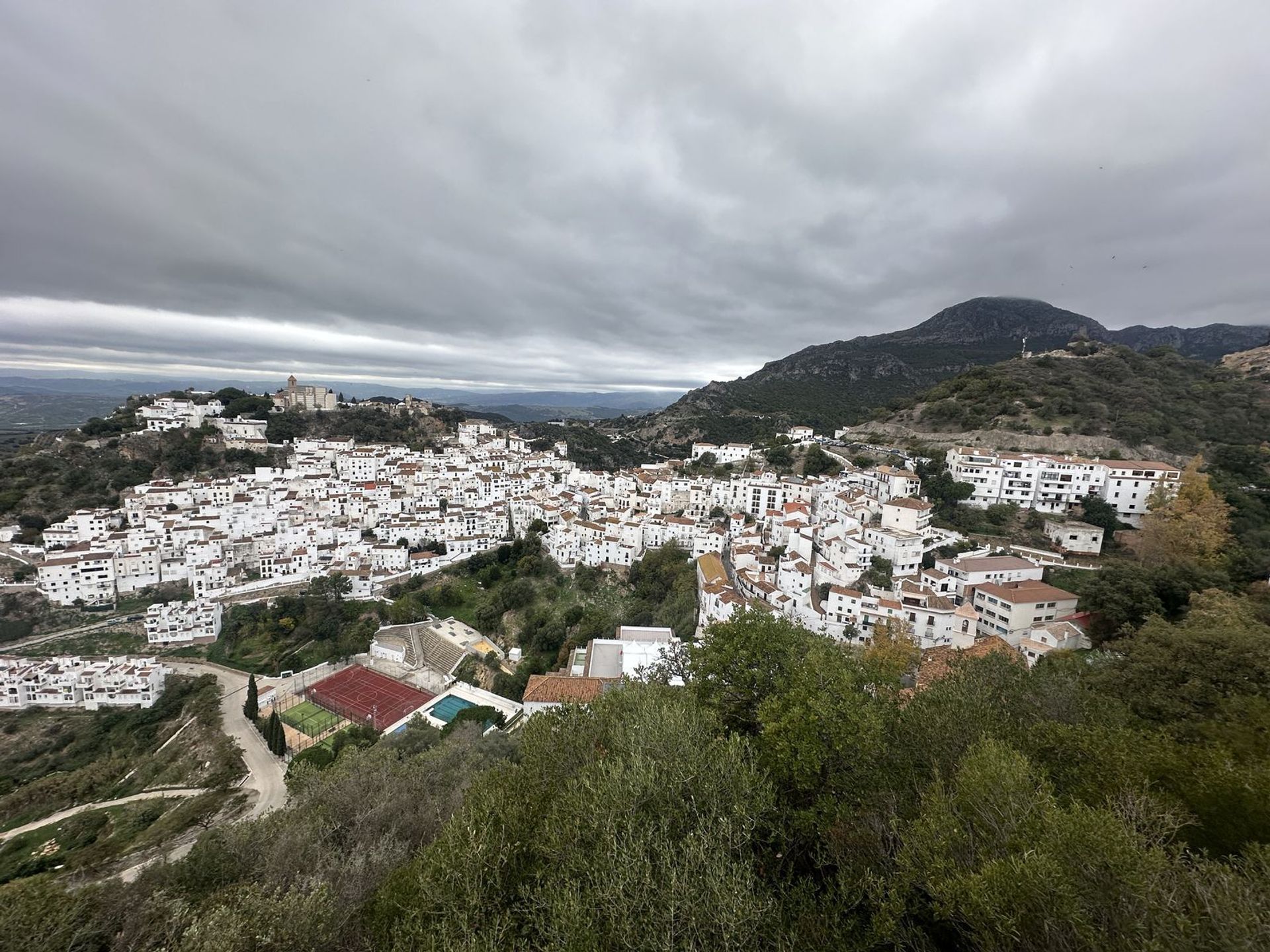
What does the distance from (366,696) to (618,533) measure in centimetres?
1956

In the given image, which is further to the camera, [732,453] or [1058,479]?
[732,453]

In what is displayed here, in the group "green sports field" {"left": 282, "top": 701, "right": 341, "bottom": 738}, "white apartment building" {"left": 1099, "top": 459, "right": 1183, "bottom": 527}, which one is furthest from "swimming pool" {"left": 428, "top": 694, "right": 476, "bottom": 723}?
"white apartment building" {"left": 1099, "top": 459, "right": 1183, "bottom": 527}

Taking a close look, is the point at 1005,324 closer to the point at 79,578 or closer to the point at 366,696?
the point at 366,696

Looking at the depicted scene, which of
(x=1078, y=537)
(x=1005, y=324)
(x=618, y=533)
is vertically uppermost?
(x=1005, y=324)

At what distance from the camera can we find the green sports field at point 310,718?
24.9m

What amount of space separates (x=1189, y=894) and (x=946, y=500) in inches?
1368

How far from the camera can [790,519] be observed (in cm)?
3372

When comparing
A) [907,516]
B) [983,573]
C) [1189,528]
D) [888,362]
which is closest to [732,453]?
[907,516]

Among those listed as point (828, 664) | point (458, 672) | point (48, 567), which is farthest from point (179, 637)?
point (828, 664)

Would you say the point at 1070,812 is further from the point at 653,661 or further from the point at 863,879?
the point at 653,661

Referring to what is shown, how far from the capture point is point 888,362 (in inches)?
3962

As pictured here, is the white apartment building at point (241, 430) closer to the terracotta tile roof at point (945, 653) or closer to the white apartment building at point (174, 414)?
the white apartment building at point (174, 414)

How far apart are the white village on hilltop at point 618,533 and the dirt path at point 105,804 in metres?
11.5

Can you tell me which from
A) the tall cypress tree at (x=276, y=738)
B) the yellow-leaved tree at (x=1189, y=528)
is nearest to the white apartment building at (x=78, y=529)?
the tall cypress tree at (x=276, y=738)
